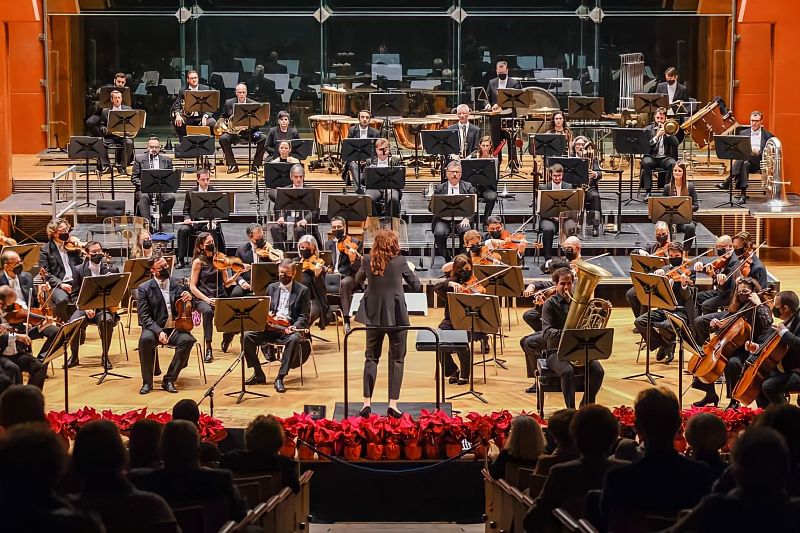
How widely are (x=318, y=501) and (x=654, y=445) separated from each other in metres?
3.59

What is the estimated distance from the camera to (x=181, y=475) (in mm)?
5059

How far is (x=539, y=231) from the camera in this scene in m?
14.2

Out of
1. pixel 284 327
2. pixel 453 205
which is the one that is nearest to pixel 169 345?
pixel 284 327

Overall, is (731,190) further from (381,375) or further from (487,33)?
(381,375)

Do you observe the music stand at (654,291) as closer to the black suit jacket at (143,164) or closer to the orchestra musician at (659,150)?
the orchestra musician at (659,150)

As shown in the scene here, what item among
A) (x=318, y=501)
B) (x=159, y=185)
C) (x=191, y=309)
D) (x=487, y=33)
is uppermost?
(x=487, y=33)

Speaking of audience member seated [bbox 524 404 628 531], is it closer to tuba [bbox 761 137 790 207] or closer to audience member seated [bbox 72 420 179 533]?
audience member seated [bbox 72 420 179 533]

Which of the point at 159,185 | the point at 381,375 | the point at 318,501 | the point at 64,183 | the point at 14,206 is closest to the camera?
the point at 318,501

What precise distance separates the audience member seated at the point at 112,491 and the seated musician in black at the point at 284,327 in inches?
237

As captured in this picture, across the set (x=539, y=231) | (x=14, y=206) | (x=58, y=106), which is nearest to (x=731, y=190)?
(x=539, y=231)

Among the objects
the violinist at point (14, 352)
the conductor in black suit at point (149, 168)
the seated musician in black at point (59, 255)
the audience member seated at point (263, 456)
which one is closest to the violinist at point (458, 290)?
the violinist at point (14, 352)

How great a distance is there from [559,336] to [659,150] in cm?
702

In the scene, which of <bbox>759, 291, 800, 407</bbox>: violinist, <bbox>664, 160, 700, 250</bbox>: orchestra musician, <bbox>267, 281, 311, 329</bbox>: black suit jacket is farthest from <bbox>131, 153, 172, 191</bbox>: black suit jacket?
<bbox>759, 291, 800, 407</bbox>: violinist

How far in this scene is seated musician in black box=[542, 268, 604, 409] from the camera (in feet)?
31.0
